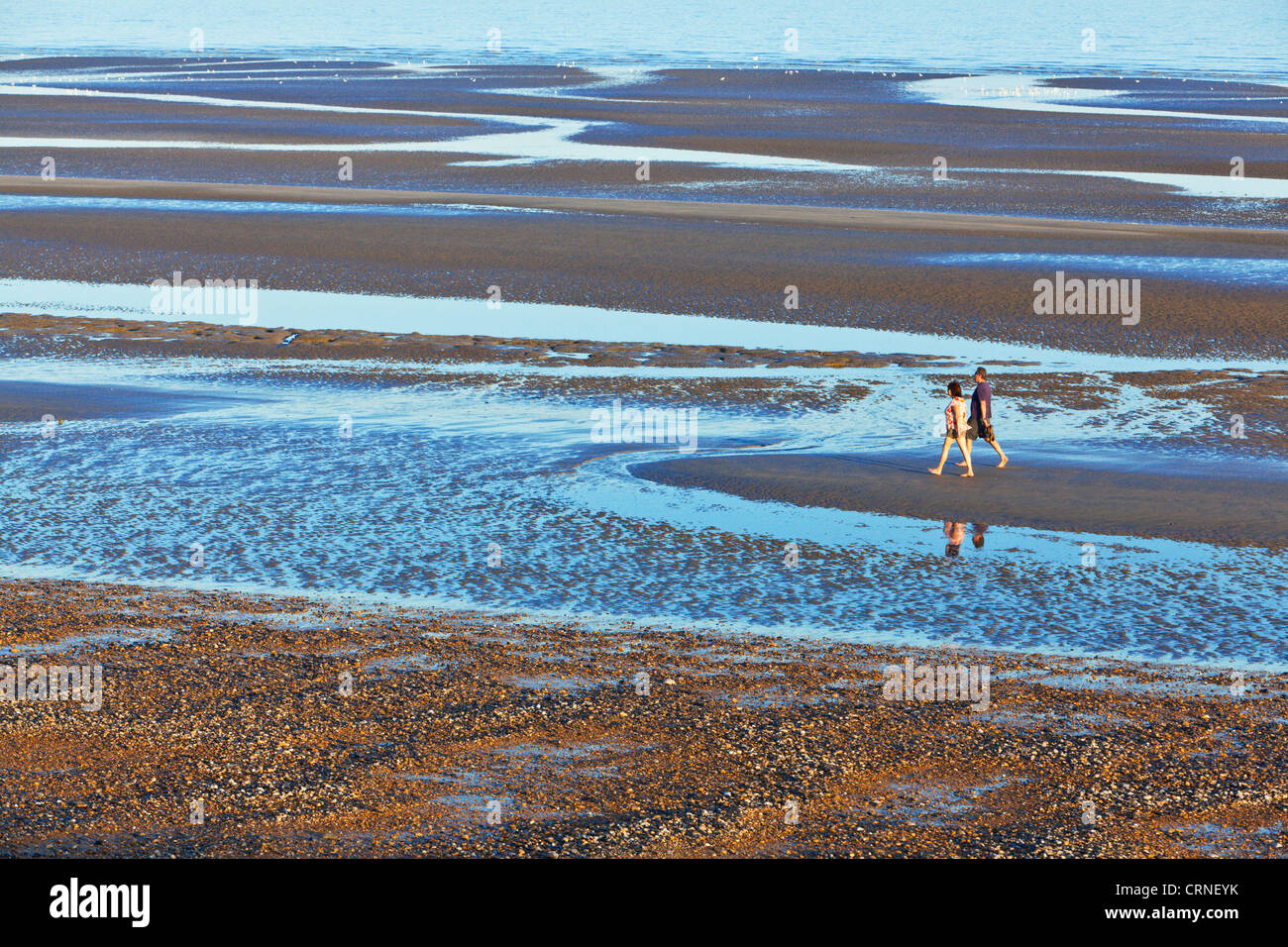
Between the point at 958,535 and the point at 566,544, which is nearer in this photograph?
the point at 566,544

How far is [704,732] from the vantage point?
9.46m

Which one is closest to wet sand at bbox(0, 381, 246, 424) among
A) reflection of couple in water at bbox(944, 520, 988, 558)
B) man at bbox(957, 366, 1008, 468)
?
man at bbox(957, 366, 1008, 468)

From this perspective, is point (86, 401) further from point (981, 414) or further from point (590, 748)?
point (590, 748)

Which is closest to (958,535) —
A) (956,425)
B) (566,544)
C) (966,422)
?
(956,425)

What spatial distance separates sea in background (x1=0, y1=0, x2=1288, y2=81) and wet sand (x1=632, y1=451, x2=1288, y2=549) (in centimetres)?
6690

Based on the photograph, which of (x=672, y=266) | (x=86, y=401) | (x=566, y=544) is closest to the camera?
(x=566, y=544)

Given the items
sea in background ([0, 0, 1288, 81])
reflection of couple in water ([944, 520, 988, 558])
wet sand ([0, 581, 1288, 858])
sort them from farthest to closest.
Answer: sea in background ([0, 0, 1288, 81]) → reflection of couple in water ([944, 520, 988, 558]) → wet sand ([0, 581, 1288, 858])

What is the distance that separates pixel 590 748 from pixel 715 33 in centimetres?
11405

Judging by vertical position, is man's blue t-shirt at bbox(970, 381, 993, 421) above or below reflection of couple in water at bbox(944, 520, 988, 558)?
above

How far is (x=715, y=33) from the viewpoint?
118188mm

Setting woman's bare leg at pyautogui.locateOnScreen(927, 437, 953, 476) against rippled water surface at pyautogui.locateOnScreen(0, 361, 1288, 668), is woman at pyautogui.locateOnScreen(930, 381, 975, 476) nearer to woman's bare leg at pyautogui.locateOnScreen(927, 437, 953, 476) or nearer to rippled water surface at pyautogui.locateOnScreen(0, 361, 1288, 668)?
woman's bare leg at pyautogui.locateOnScreen(927, 437, 953, 476)

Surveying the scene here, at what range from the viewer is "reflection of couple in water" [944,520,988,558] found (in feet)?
43.6

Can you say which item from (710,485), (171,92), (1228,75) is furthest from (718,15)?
(710,485)

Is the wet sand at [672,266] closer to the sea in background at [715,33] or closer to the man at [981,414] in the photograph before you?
the man at [981,414]
